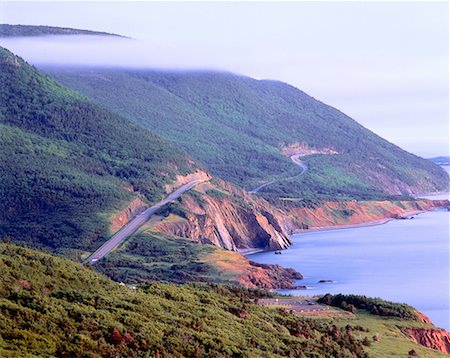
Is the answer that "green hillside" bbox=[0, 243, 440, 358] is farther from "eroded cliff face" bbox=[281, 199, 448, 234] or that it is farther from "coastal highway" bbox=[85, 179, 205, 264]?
"eroded cliff face" bbox=[281, 199, 448, 234]

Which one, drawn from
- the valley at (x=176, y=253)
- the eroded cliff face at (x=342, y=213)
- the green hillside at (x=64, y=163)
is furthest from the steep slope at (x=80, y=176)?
the eroded cliff face at (x=342, y=213)

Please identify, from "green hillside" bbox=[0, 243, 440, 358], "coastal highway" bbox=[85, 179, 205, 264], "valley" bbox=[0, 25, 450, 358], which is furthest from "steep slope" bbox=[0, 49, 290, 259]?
"green hillside" bbox=[0, 243, 440, 358]

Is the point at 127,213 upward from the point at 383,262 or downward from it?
upward

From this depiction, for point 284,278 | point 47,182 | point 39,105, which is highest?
point 39,105

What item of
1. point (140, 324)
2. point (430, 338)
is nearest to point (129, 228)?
point (430, 338)

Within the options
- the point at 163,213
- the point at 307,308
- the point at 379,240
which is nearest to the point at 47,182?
the point at 163,213

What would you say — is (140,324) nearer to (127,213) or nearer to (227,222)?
(127,213)

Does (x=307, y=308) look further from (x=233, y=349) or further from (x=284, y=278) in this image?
(x=284, y=278)
